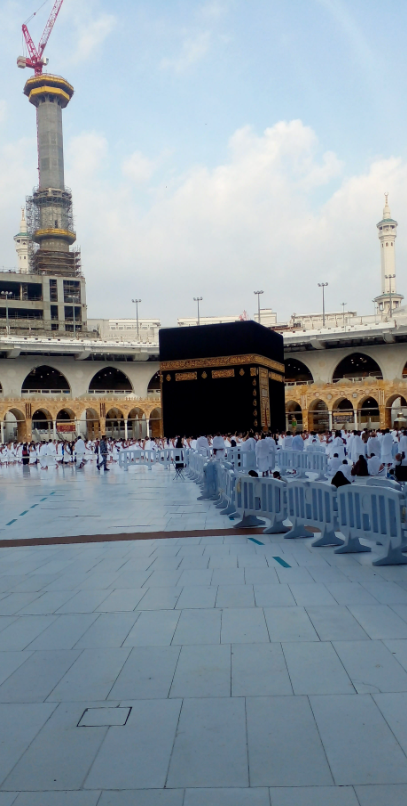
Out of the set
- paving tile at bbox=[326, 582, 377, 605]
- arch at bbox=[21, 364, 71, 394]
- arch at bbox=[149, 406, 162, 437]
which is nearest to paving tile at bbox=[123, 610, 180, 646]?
paving tile at bbox=[326, 582, 377, 605]

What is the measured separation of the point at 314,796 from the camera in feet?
7.30

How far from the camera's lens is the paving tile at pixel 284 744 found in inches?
92.7

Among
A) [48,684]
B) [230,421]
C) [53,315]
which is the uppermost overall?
[53,315]

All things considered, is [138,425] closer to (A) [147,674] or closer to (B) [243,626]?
(B) [243,626]

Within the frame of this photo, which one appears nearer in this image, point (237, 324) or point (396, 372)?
point (237, 324)

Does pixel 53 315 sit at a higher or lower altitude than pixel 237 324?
higher

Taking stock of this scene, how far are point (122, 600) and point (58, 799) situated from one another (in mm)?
2538

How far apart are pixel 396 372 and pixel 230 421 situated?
20.0 metres

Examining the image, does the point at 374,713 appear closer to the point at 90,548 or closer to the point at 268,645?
the point at 268,645

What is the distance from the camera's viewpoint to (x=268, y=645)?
3734mm

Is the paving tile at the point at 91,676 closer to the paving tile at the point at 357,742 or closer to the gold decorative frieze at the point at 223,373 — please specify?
the paving tile at the point at 357,742

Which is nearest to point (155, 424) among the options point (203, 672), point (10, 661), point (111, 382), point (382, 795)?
point (111, 382)

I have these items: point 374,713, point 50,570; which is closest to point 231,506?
point 50,570

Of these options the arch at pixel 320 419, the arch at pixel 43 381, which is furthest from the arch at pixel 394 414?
the arch at pixel 43 381
